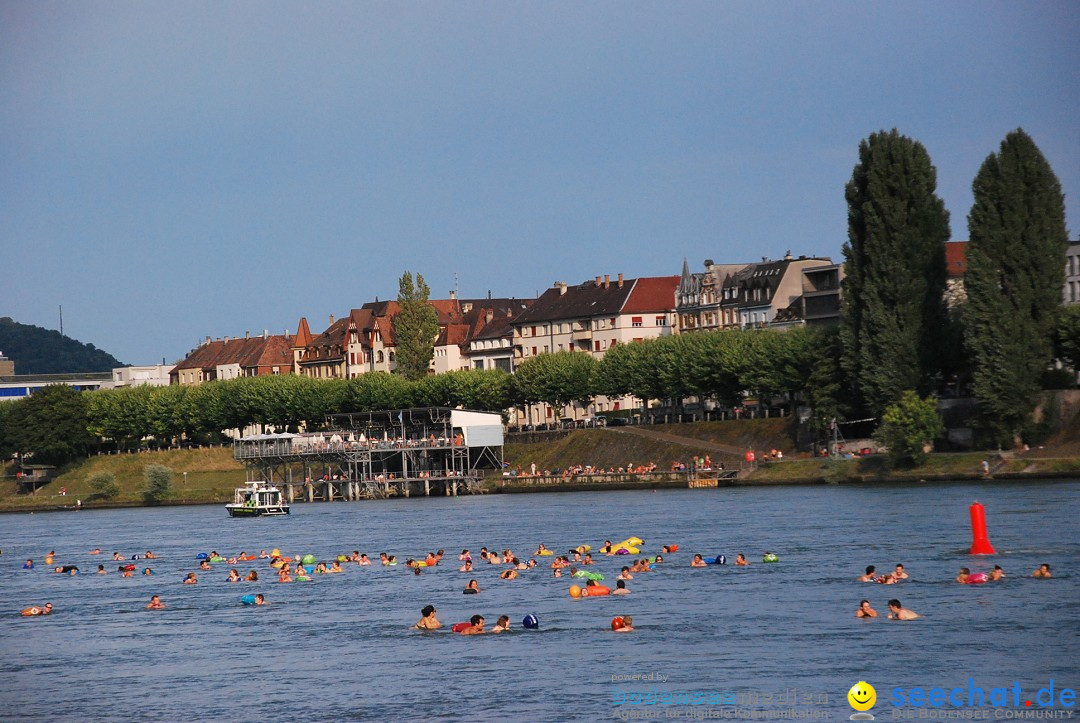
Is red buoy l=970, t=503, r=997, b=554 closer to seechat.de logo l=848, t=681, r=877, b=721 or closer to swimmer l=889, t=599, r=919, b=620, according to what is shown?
swimmer l=889, t=599, r=919, b=620

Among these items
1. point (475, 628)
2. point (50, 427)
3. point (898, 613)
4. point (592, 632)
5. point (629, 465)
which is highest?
point (50, 427)

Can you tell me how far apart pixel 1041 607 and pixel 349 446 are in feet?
377

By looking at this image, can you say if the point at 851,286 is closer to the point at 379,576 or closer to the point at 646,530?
the point at 646,530

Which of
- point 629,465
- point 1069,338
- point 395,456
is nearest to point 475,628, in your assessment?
point 1069,338

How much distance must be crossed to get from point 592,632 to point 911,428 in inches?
2596

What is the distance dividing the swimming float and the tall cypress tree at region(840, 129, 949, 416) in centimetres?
6141

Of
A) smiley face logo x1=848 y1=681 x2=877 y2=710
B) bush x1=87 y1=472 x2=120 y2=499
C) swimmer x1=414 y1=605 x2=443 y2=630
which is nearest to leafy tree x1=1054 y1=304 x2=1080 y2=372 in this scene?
swimmer x1=414 y1=605 x2=443 y2=630

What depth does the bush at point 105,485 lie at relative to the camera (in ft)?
572

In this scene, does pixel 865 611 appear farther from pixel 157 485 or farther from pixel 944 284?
pixel 157 485

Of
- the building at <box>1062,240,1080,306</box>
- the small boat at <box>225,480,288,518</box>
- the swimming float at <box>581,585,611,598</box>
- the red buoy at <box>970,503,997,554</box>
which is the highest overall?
the building at <box>1062,240,1080,306</box>

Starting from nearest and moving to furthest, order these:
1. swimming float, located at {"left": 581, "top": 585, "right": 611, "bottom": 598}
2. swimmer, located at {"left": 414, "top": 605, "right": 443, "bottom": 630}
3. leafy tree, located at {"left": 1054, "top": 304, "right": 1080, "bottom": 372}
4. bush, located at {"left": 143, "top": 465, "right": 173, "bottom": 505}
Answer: swimmer, located at {"left": 414, "top": 605, "right": 443, "bottom": 630} → swimming float, located at {"left": 581, "top": 585, "right": 611, "bottom": 598} → leafy tree, located at {"left": 1054, "top": 304, "right": 1080, "bottom": 372} → bush, located at {"left": 143, "top": 465, "right": 173, "bottom": 505}

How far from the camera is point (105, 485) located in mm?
174500

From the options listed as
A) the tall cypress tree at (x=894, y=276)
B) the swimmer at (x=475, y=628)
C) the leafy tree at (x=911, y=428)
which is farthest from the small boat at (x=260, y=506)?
the swimmer at (x=475, y=628)

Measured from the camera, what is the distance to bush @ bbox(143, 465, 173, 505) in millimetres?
168875
